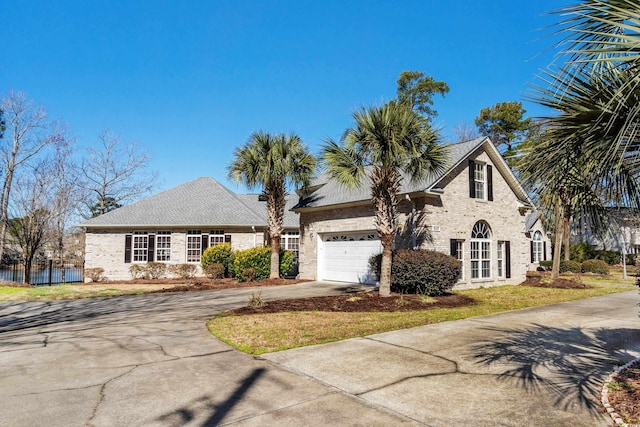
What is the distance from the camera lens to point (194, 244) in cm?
2412

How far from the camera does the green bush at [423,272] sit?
46.1 ft

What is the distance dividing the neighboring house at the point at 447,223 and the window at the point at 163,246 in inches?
315

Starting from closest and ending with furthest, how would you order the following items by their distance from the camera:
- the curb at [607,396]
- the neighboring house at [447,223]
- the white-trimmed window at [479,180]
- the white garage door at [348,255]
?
the curb at [607,396] → the neighboring house at [447,223] → the white garage door at [348,255] → the white-trimmed window at [479,180]

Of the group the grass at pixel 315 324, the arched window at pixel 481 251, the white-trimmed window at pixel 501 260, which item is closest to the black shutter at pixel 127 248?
the grass at pixel 315 324

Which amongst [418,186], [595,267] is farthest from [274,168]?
[595,267]

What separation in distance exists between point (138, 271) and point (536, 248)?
30984mm

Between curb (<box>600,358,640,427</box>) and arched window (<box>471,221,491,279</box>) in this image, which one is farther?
arched window (<box>471,221,491,279</box>)

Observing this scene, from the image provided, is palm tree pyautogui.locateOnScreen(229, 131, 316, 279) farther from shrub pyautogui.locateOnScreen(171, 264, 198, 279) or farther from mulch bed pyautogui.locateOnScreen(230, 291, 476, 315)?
mulch bed pyautogui.locateOnScreen(230, 291, 476, 315)

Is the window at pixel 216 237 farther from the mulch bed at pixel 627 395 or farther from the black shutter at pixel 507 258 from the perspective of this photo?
the mulch bed at pixel 627 395

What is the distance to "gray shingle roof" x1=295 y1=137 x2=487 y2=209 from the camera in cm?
1617

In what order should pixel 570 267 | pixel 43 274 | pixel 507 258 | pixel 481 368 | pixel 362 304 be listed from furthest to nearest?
pixel 43 274 → pixel 570 267 → pixel 507 258 → pixel 362 304 → pixel 481 368

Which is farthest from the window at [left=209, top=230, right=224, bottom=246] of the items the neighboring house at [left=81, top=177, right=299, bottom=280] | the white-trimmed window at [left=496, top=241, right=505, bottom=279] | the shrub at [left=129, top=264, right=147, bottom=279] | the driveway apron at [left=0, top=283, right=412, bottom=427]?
the white-trimmed window at [left=496, top=241, right=505, bottom=279]

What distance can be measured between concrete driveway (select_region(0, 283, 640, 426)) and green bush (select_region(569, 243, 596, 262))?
1109 inches

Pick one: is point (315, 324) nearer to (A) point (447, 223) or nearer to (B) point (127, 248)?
(A) point (447, 223)
